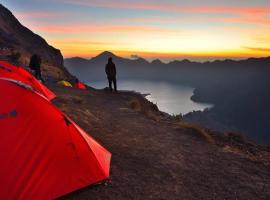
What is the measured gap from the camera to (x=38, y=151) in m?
7.09

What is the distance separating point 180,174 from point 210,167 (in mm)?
1344

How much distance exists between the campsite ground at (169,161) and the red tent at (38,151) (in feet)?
1.56

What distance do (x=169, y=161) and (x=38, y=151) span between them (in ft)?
15.3

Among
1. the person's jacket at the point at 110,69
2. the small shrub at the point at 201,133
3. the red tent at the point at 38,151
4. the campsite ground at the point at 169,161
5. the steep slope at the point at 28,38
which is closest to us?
the red tent at the point at 38,151

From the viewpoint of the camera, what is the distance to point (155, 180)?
346 inches

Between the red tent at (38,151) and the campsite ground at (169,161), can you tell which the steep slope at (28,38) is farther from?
the red tent at (38,151)

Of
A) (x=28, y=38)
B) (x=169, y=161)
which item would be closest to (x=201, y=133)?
(x=169, y=161)

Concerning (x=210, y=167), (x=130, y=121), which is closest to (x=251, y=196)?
(x=210, y=167)

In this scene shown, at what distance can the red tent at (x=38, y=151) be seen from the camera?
21.9ft

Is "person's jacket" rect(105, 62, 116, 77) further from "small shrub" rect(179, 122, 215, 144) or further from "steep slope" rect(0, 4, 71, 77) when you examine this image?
"steep slope" rect(0, 4, 71, 77)

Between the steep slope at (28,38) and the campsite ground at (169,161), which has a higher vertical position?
the steep slope at (28,38)

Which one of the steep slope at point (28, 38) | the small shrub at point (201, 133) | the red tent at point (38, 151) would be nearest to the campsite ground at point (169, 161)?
the small shrub at point (201, 133)

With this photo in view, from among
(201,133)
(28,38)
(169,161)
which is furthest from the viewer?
(28,38)

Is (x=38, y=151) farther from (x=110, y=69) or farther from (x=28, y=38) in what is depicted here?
(x=28, y=38)
